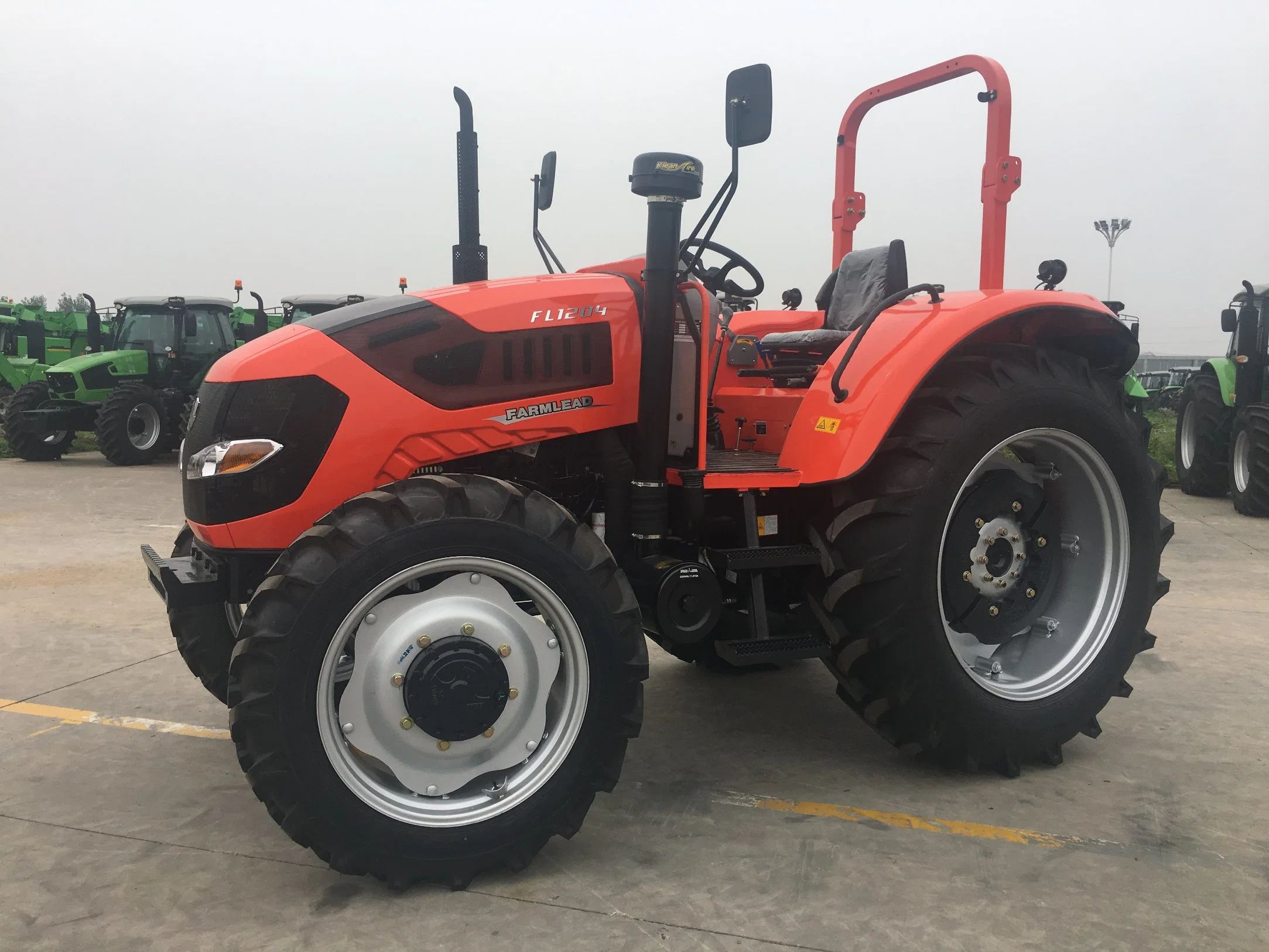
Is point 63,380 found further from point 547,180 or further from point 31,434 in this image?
point 547,180

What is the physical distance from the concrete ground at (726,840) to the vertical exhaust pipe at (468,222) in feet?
5.51

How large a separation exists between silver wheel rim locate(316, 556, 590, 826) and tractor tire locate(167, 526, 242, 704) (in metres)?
1.03

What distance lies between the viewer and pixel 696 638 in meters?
3.03

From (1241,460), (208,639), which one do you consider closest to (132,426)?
(208,639)

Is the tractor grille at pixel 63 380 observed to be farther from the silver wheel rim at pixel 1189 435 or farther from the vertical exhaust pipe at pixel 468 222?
the silver wheel rim at pixel 1189 435

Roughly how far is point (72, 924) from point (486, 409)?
5.09ft

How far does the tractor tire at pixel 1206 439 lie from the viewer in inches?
410

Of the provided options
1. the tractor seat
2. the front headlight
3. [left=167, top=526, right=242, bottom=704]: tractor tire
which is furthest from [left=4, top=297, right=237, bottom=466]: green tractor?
the front headlight

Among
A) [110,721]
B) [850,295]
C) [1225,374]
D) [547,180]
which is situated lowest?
[110,721]

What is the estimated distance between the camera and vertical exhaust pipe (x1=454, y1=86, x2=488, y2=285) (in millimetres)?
3291

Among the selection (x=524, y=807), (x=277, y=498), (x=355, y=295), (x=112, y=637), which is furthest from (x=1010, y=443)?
(x=355, y=295)

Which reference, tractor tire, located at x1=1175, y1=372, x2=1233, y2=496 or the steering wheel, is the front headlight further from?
tractor tire, located at x1=1175, y1=372, x2=1233, y2=496

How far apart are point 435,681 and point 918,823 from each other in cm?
142

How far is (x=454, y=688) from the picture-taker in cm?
247
